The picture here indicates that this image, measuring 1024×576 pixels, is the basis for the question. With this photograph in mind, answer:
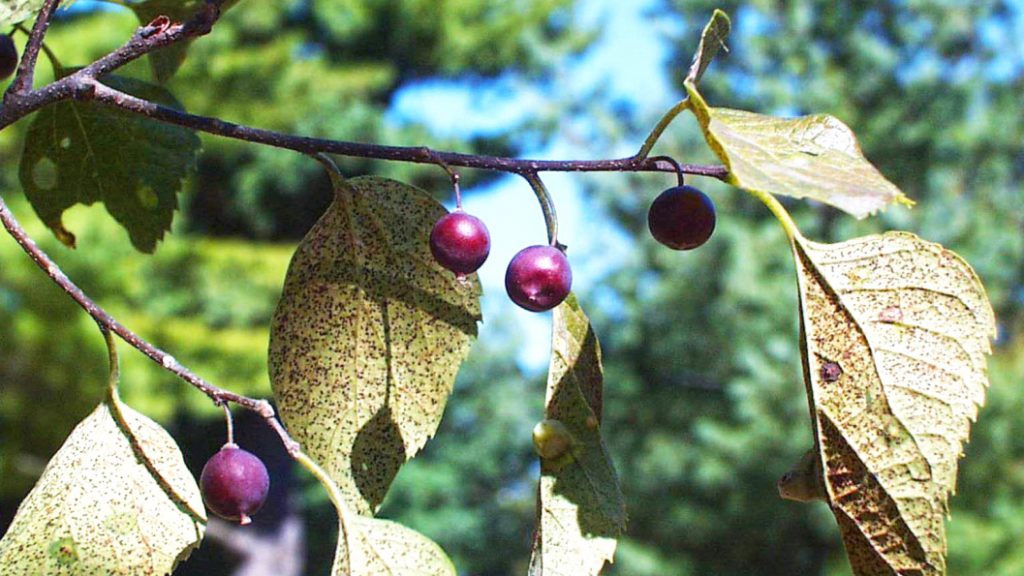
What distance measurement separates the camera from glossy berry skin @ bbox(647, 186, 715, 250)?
1.77 ft

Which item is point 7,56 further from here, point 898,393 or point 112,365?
point 898,393

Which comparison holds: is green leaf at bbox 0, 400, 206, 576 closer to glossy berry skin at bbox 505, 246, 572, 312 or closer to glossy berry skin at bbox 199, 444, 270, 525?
glossy berry skin at bbox 199, 444, 270, 525

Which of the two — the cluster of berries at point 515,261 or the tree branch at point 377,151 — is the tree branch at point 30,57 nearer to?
the tree branch at point 377,151

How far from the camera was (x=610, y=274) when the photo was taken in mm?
10492

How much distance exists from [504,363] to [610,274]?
3058 millimetres

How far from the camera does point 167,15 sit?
2.26ft

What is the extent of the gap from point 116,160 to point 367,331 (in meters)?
0.26

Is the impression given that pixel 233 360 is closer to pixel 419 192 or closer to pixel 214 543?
pixel 214 543

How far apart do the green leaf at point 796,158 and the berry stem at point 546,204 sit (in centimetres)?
8

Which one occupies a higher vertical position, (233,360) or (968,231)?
(968,231)

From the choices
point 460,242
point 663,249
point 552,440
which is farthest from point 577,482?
point 663,249

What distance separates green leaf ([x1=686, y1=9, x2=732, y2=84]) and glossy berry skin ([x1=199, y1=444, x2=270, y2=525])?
0.27 metres

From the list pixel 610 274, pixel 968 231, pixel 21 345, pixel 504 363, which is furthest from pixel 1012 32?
pixel 21 345

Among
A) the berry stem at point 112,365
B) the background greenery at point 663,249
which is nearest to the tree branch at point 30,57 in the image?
the berry stem at point 112,365
